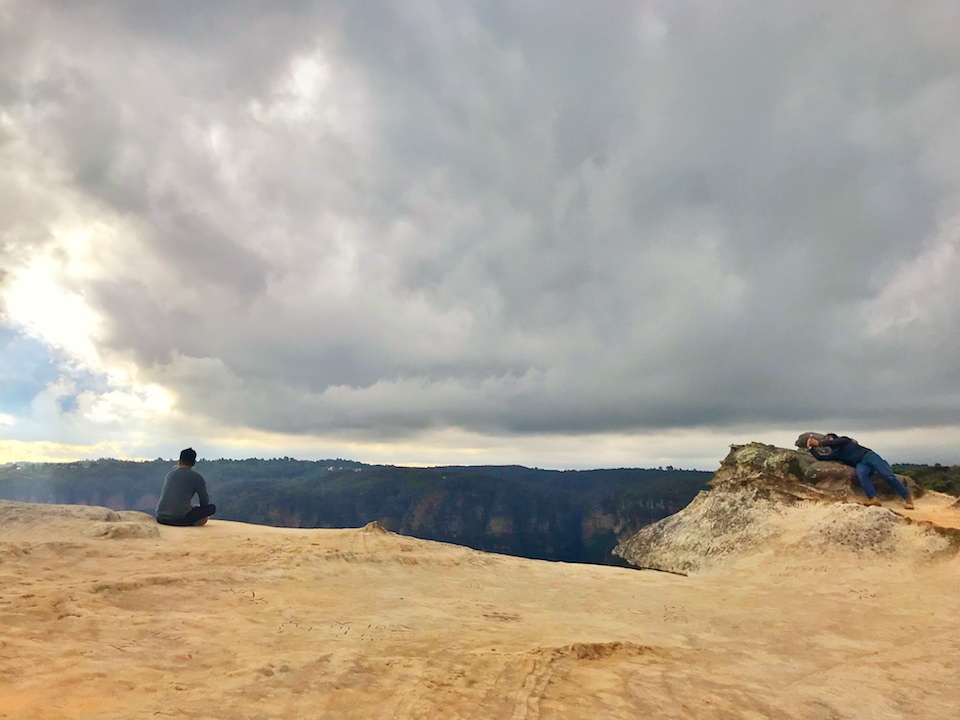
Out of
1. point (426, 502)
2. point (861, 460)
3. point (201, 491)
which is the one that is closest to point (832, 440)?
point (861, 460)

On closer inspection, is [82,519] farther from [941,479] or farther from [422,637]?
[941,479]

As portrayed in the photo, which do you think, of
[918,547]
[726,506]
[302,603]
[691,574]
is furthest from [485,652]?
[726,506]

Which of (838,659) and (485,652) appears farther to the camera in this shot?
(838,659)

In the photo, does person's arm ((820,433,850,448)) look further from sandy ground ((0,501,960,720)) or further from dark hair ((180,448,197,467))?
dark hair ((180,448,197,467))

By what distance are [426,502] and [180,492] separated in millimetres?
159275

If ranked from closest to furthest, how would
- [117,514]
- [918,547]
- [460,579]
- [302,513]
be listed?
[460,579], [918,547], [117,514], [302,513]

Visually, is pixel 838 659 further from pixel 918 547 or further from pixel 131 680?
pixel 131 680

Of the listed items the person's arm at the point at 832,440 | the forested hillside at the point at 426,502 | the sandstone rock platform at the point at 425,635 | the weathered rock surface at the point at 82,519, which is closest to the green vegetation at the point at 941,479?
the person's arm at the point at 832,440

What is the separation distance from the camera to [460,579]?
39.3ft

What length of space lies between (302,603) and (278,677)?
3269 mm

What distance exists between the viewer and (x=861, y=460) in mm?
19031

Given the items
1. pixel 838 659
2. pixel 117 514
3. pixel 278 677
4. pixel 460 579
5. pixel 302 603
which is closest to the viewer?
pixel 278 677

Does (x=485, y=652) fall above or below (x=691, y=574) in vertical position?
above

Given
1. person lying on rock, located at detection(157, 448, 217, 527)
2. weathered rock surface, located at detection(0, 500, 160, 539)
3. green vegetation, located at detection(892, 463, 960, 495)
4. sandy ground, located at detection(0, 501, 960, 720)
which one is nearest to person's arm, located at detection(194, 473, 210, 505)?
person lying on rock, located at detection(157, 448, 217, 527)
